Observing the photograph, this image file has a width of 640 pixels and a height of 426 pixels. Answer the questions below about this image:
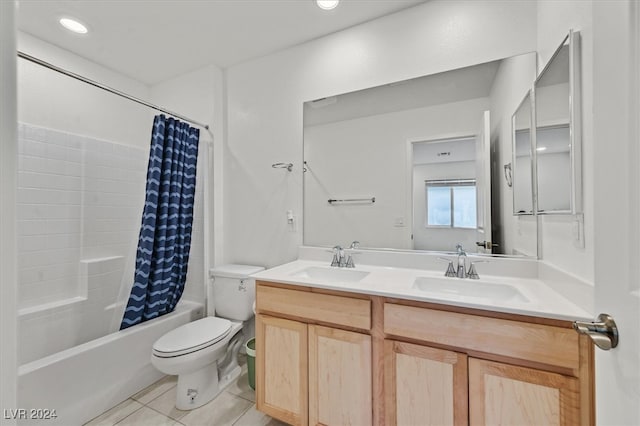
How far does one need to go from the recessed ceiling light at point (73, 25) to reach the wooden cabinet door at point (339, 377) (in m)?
2.56

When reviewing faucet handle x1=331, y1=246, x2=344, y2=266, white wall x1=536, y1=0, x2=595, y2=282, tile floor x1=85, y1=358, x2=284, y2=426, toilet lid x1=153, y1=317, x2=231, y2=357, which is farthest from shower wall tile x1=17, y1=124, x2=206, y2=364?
white wall x1=536, y1=0, x2=595, y2=282

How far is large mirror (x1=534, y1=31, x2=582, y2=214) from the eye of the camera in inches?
40.8

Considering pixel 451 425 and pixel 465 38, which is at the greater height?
pixel 465 38

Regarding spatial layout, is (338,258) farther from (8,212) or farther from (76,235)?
(76,235)

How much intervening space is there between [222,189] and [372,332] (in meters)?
1.78

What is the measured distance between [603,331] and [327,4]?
201cm

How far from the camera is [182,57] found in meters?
2.29

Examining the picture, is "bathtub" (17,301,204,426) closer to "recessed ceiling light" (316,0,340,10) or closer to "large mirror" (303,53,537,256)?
"large mirror" (303,53,537,256)

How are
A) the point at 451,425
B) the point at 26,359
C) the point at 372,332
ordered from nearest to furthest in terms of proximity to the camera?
the point at 451,425
the point at 372,332
the point at 26,359

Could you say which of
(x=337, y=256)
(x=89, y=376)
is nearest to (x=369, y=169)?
(x=337, y=256)

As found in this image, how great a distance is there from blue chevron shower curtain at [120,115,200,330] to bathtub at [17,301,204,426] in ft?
0.50

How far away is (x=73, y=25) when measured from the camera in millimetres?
1886

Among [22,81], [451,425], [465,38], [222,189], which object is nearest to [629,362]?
[451,425]

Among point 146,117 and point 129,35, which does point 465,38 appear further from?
point 146,117
